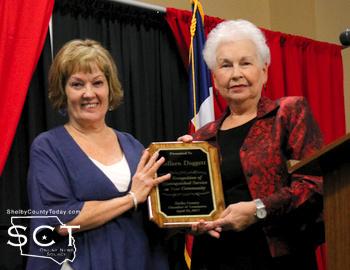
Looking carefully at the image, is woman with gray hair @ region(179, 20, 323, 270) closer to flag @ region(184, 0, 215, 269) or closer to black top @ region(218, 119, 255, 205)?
black top @ region(218, 119, 255, 205)

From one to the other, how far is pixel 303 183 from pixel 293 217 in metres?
0.12

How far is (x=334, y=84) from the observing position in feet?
13.7

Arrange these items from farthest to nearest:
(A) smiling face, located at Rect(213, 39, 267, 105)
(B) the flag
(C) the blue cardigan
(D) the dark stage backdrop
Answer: (B) the flag → (D) the dark stage backdrop → (A) smiling face, located at Rect(213, 39, 267, 105) → (C) the blue cardigan

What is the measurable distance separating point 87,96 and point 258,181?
0.63 m

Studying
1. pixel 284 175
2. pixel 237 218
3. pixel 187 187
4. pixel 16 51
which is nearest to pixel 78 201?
pixel 187 187

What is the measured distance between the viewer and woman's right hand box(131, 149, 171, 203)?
191cm

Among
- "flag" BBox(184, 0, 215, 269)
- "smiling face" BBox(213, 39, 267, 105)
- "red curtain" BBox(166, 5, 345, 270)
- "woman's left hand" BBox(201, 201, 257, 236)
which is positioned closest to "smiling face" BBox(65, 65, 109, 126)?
"smiling face" BBox(213, 39, 267, 105)

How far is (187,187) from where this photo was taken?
1.95 m

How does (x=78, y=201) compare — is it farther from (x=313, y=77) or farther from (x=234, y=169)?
(x=313, y=77)

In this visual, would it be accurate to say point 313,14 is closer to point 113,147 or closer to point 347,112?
point 347,112

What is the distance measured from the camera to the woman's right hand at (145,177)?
6.27ft

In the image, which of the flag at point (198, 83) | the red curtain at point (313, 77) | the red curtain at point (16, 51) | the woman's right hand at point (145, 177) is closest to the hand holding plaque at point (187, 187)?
the woman's right hand at point (145, 177)

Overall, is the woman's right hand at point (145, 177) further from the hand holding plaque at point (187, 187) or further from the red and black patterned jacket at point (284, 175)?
the red and black patterned jacket at point (284, 175)

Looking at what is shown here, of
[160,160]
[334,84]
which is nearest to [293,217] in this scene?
[160,160]
